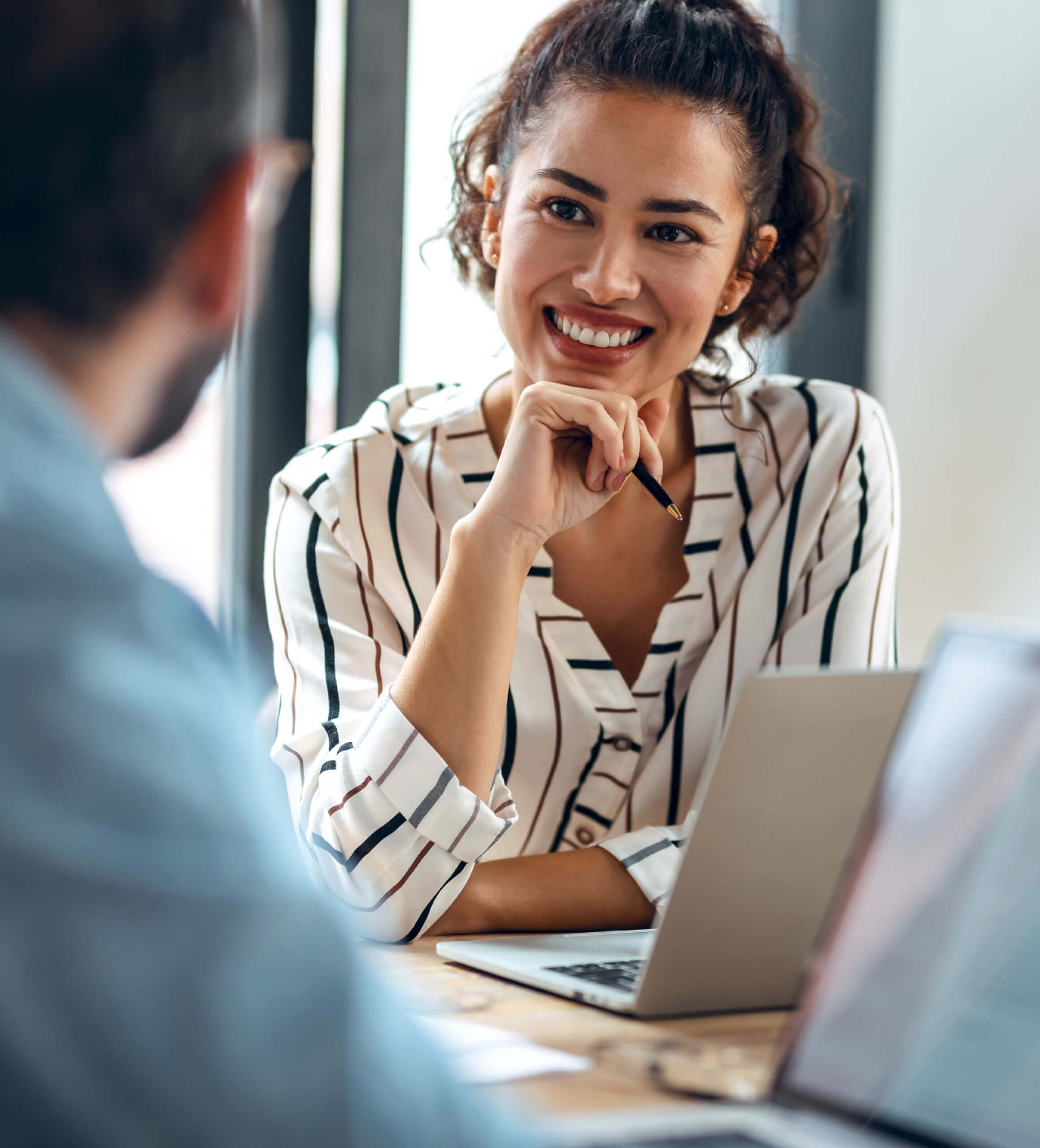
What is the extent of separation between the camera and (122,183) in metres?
0.43

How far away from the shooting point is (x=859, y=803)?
2.58 feet

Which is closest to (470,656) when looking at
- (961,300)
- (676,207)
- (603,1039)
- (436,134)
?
(603,1039)

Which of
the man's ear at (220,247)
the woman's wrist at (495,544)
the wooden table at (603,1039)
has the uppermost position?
the man's ear at (220,247)

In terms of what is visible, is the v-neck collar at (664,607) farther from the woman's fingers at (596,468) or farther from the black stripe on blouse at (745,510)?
the woman's fingers at (596,468)

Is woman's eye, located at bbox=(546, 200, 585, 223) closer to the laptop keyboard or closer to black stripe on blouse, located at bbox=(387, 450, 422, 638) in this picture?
black stripe on blouse, located at bbox=(387, 450, 422, 638)

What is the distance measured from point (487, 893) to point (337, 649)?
316 mm

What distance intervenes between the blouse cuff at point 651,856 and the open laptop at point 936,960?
50 cm

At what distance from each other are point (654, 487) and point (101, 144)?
3.23 ft

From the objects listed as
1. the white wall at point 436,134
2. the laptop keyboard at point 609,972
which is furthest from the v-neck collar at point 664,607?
the white wall at point 436,134

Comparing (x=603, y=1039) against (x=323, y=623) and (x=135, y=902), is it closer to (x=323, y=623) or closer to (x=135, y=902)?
(x=135, y=902)

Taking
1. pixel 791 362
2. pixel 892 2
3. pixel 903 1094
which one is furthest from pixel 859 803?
pixel 892 2

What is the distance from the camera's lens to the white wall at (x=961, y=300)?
211cm

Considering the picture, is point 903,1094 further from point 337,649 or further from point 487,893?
point 337,649

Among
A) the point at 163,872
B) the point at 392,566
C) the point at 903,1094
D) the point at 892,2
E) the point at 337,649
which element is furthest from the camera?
the point at 892,2
